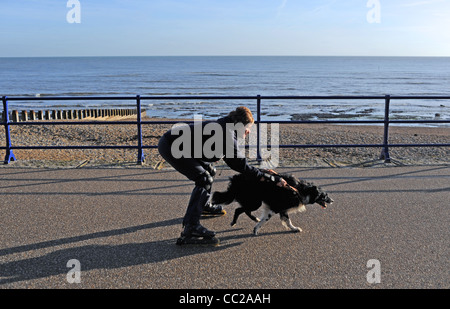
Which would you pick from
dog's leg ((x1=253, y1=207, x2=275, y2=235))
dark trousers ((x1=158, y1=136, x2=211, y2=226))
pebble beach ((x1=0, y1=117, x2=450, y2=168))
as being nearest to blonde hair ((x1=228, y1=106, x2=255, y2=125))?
dark trousers ((x1=158, y1=136, x2=211, y2=226))

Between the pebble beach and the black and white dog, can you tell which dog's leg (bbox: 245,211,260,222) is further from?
the pebble beach

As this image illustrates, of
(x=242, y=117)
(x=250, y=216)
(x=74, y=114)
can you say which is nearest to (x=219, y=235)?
(x=250, y=216)

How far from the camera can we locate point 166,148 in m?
4.99

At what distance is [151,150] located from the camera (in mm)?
14211

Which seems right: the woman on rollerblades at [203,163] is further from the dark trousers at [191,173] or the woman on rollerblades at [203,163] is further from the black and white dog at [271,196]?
the black and white dog at [271,196]

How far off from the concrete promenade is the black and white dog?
247 mm

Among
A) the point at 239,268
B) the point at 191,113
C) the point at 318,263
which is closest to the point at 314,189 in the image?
the point at 318,263

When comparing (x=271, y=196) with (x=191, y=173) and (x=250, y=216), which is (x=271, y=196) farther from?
(x=191, y=173)

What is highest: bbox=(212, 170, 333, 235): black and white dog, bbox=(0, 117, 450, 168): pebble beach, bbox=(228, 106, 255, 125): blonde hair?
bbox=(228, 106, 255, 125): blonde hair

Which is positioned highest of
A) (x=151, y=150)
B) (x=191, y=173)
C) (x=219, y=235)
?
(x=191, y=173)

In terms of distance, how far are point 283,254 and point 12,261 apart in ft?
8.69

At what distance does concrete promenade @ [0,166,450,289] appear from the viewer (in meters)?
4.10

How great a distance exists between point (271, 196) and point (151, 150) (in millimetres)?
9530

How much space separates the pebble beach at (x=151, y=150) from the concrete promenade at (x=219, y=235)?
1436 mm
